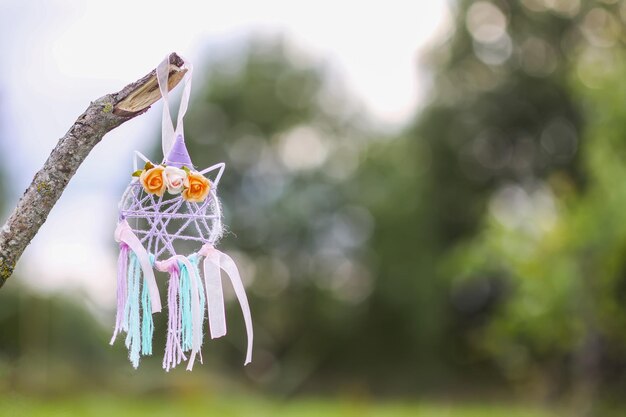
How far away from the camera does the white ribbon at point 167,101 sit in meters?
1.37

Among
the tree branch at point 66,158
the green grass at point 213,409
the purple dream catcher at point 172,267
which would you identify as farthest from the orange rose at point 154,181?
the green grass at point 213,409

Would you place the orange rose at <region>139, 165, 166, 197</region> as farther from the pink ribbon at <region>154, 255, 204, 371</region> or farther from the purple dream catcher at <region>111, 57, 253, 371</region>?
the pink ribbon at <region>154, 255, 204, 371</region>

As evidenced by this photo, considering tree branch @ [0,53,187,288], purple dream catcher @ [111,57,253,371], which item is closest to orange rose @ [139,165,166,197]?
purple dream catcher @ [111,57,253,371]

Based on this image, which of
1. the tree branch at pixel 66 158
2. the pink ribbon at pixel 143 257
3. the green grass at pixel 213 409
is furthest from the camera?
the green grass at pixel 213 409

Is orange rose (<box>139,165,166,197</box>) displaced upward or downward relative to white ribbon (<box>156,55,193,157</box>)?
downward

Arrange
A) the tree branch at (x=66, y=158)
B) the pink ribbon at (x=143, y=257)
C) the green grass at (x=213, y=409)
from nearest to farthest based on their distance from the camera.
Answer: the tree branch at (x=66, y=158) → the pink ribbon at (x=143, y=257) → the green grass at (x=213, y=409)

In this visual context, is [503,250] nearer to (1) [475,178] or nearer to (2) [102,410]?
(2) [102,410]

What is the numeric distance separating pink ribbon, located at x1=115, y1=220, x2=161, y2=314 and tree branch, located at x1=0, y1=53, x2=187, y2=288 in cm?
16

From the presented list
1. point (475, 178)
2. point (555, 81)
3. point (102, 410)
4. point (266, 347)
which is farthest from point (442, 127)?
point (102, 410)

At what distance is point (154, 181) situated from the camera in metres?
1.47

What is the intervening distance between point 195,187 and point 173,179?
54mm

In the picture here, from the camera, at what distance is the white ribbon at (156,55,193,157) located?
1.37m

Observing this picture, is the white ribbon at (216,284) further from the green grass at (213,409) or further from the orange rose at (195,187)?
the green grass at (213,409)

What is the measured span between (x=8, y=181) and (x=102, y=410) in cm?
328
